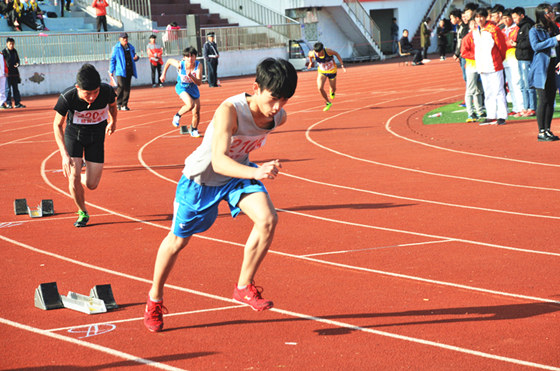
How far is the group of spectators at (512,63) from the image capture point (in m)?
11.9

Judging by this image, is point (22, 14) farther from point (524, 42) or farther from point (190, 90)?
point (524, 42)

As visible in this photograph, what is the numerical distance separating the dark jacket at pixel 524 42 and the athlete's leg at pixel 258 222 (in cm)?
987

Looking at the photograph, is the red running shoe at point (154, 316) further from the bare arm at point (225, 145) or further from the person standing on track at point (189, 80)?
the person standing on track at point (189, 80)

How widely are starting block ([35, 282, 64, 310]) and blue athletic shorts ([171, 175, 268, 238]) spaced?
1184 mm

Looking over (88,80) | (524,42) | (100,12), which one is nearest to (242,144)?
(88,80)

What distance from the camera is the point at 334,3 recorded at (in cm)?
4472

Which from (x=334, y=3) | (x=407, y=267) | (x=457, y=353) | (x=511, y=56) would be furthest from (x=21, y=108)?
(x=334, y=3)

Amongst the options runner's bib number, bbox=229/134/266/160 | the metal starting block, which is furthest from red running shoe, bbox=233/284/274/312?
the metal starting block

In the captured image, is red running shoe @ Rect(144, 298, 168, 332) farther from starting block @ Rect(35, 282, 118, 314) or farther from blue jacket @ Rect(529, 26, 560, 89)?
blue jacket @ Rect(529, 26, 560, 89)

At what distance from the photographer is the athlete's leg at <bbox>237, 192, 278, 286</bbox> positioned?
15.5 feet

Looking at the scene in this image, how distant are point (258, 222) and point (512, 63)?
449 inches

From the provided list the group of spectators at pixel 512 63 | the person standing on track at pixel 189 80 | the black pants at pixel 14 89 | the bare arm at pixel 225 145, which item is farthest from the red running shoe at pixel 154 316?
the black pants at pixel 14 89

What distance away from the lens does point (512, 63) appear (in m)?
14.9

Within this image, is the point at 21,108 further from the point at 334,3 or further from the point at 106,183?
the point at 334,3
